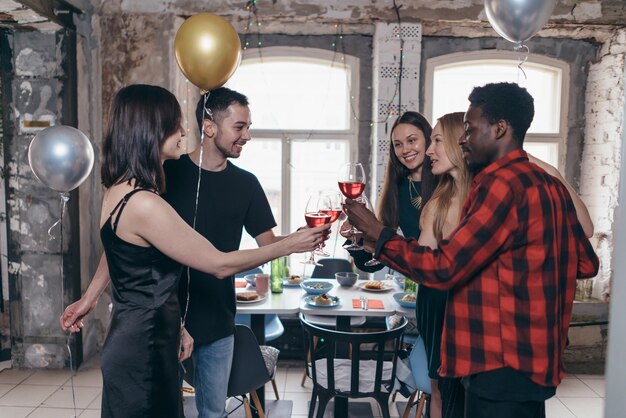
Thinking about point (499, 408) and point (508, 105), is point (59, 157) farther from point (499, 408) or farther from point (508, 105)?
point (499, 408)

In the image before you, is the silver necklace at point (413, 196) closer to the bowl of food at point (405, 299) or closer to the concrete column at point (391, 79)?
the bowl of food at point (405, 299)

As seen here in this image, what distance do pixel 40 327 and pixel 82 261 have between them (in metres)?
0.57

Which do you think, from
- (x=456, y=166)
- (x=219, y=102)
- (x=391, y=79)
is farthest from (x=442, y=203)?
(x=391, y=79)

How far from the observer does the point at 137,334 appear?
1623 mm

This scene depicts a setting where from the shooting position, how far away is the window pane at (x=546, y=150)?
4.52 meters

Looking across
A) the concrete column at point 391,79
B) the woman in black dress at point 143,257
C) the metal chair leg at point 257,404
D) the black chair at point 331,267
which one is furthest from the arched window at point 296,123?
the woman in black dress at point 143,257

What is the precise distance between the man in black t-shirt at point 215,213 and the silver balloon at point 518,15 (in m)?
1.22

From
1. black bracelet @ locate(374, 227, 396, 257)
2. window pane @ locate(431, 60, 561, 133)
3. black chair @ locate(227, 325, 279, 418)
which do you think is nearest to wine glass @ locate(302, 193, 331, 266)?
black bracelet @ locate(374, 227, 396, 257)

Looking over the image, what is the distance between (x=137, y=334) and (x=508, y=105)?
1321 millimetres

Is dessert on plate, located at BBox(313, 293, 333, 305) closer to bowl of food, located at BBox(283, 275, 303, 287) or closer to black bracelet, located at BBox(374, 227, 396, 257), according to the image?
bowl of food, located at BBox(283, 275, 303, 287)

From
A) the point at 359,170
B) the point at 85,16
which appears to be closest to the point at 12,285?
the point at 85,16

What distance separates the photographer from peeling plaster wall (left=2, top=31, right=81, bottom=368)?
3812 millimetres

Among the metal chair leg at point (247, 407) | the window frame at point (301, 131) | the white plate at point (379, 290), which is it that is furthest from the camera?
the window frame at point (301, 131)

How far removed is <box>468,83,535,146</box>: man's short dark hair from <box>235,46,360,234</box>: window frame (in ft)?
9.62
